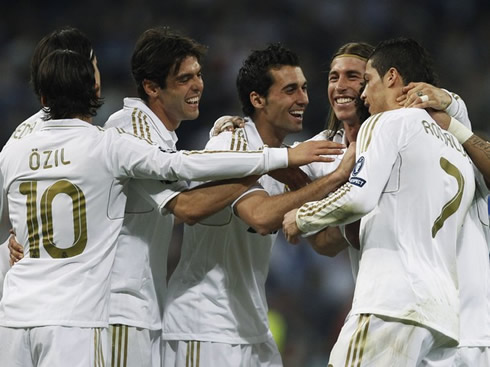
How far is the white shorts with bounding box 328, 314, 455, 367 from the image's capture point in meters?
4.21

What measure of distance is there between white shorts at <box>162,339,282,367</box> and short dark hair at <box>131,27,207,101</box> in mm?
1527

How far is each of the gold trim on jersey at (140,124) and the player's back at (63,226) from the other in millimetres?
319

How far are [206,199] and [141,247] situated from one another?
50 cm

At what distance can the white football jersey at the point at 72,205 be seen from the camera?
14.9 feet

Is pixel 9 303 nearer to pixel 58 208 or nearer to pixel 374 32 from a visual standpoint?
pixel 58 208

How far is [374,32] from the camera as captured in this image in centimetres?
1220

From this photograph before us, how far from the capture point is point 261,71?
5750 mm

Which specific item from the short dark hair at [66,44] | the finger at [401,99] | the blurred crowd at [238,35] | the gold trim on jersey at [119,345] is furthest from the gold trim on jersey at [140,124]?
the blurred crowd at [238,35]

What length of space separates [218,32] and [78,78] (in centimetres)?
773

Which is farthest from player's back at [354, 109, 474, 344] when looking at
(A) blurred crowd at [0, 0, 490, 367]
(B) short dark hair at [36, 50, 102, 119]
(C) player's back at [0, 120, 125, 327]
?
(A) blurred crowd at [0, 0, 490, 367]

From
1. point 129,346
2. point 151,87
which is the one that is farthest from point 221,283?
point 151,87

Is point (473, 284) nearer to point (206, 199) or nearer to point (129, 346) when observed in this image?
point (206, 199)

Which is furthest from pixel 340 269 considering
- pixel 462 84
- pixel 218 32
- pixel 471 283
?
pixel 471 283

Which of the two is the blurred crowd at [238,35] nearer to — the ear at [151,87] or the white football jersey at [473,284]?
the ear at [151,87]
